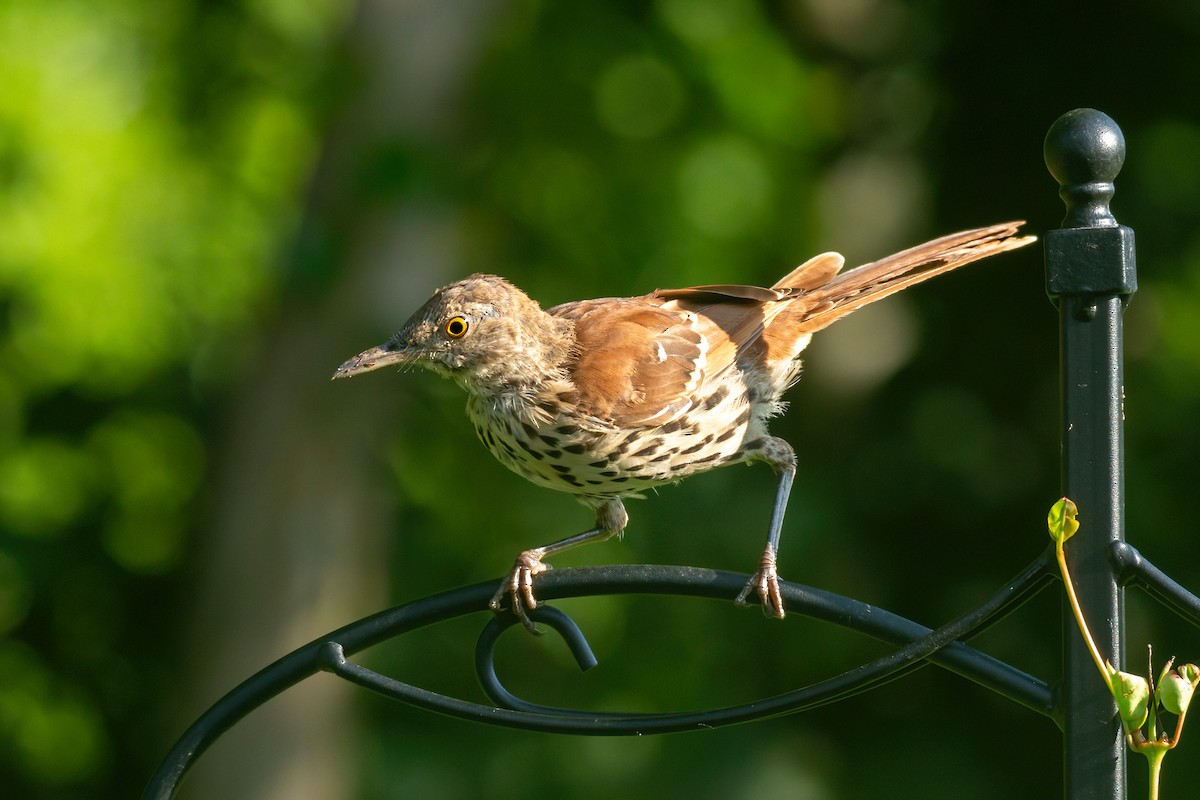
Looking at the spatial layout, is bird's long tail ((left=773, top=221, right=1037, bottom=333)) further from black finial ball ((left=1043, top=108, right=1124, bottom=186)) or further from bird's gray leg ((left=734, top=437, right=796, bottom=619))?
black finial ball ((left=1043, top=108, right=1124, bottom=186))

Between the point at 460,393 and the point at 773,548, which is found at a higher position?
the point at 460,393

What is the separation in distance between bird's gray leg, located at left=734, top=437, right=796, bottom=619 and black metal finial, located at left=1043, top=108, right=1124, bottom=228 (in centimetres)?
74

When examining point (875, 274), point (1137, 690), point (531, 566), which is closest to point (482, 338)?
point (531, 566)

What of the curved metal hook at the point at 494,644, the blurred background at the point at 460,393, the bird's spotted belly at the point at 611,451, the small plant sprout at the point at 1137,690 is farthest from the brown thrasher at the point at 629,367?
the blurred background at the point at 460,393

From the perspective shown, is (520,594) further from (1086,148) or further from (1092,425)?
(1086,148)

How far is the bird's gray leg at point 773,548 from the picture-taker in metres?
2.32

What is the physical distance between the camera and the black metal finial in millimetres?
1806

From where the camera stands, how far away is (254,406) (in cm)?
639

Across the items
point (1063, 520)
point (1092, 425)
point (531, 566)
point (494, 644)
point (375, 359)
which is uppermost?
point (375, 359)

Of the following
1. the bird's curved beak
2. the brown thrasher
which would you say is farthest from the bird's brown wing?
the bird's curved beak

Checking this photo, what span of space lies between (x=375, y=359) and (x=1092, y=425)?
1480mm

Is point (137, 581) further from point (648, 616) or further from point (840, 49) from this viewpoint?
point (840, 49)

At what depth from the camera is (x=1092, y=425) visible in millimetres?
1813

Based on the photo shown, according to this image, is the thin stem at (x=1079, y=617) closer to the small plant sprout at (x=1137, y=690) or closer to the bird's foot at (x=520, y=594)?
the small plant sprout at (x=1137, y=690)
